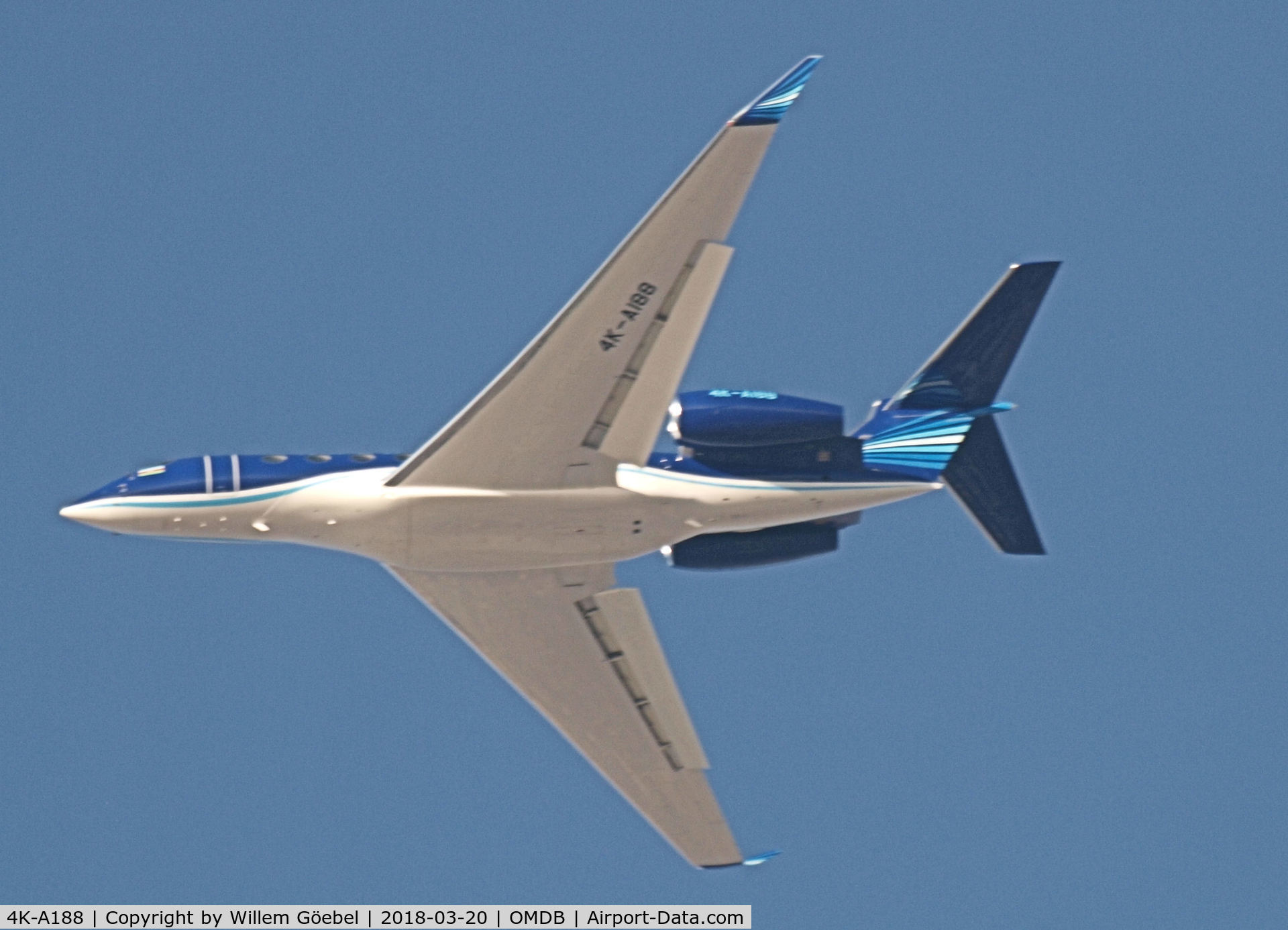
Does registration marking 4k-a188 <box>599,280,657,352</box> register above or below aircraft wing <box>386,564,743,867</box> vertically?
above

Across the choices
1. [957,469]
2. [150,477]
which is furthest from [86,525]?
[957,469]

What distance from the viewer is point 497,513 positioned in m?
34.7

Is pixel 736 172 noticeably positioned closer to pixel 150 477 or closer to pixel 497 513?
pixel 497 513

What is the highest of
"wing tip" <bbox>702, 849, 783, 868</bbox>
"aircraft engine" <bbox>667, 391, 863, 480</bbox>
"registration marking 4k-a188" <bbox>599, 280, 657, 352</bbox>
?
"registration marking 4k-a188" <bbox>599, 280, 657, 352</bbox>

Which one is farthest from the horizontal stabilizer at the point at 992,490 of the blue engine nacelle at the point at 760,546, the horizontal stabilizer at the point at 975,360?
the blue engine nacelle at the point at 760,546

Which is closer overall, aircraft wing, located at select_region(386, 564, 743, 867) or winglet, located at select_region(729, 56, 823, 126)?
winglet, located at select_region(729, 56, 823, 126)

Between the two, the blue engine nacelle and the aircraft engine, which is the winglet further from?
the blue engine nacelle

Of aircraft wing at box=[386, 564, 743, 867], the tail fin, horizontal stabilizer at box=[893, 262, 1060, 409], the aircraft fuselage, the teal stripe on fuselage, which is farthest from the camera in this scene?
horizontal stabilizer at box=[893, 262, 1060, 409]

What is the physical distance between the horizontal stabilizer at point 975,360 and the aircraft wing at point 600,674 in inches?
321

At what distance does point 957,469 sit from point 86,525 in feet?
61.8

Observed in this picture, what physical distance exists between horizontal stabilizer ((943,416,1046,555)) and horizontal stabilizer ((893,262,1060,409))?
0.76 m

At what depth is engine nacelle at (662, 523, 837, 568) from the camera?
36.7m

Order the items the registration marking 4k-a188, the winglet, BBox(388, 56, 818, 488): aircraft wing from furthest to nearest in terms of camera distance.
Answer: the registration marking 4k-a188 → BBox(388, 56, 818, 488): aircraft wing → the winglet

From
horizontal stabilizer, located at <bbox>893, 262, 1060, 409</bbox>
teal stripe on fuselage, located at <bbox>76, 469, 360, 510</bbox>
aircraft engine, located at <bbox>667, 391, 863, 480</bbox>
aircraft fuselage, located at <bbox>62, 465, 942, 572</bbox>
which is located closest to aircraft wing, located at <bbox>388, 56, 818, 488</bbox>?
aircraft fuselage, located at <bbox>62, 465, 942, 572</bbox>
